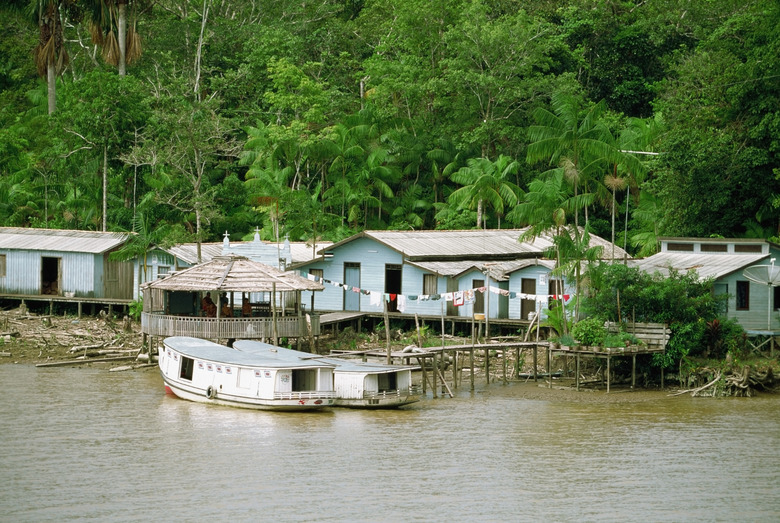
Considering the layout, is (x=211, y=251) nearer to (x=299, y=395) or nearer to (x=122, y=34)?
(x=122, y=34)

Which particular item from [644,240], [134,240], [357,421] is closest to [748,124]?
[644,240]

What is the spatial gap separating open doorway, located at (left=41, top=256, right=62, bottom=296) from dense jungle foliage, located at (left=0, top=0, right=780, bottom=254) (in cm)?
397

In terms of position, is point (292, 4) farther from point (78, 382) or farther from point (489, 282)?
point (78, 382)

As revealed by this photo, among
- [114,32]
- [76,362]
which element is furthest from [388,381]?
[114,32]

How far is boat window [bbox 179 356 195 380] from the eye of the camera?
36781 mm

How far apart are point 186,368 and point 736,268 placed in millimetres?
19053

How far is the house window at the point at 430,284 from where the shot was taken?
47.4m

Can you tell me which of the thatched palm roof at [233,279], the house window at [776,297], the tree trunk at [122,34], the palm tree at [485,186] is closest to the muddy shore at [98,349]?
the thatched palm roof at [233,279]

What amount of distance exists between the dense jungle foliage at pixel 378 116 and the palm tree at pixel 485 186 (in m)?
0.12

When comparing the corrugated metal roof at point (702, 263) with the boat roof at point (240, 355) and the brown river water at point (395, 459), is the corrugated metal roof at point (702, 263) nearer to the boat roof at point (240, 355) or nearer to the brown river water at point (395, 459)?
the brown river water at point (395, 459)

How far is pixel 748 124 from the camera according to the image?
4731 cm

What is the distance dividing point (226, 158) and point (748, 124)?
109 ft

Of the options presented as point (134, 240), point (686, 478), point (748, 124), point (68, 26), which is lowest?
point (686, 478)

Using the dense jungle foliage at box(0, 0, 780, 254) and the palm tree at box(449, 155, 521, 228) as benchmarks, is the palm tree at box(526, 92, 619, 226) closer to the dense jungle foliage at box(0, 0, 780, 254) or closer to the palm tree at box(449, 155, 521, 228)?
the dense jungle foliage at box(0, 0, 780, 254)
